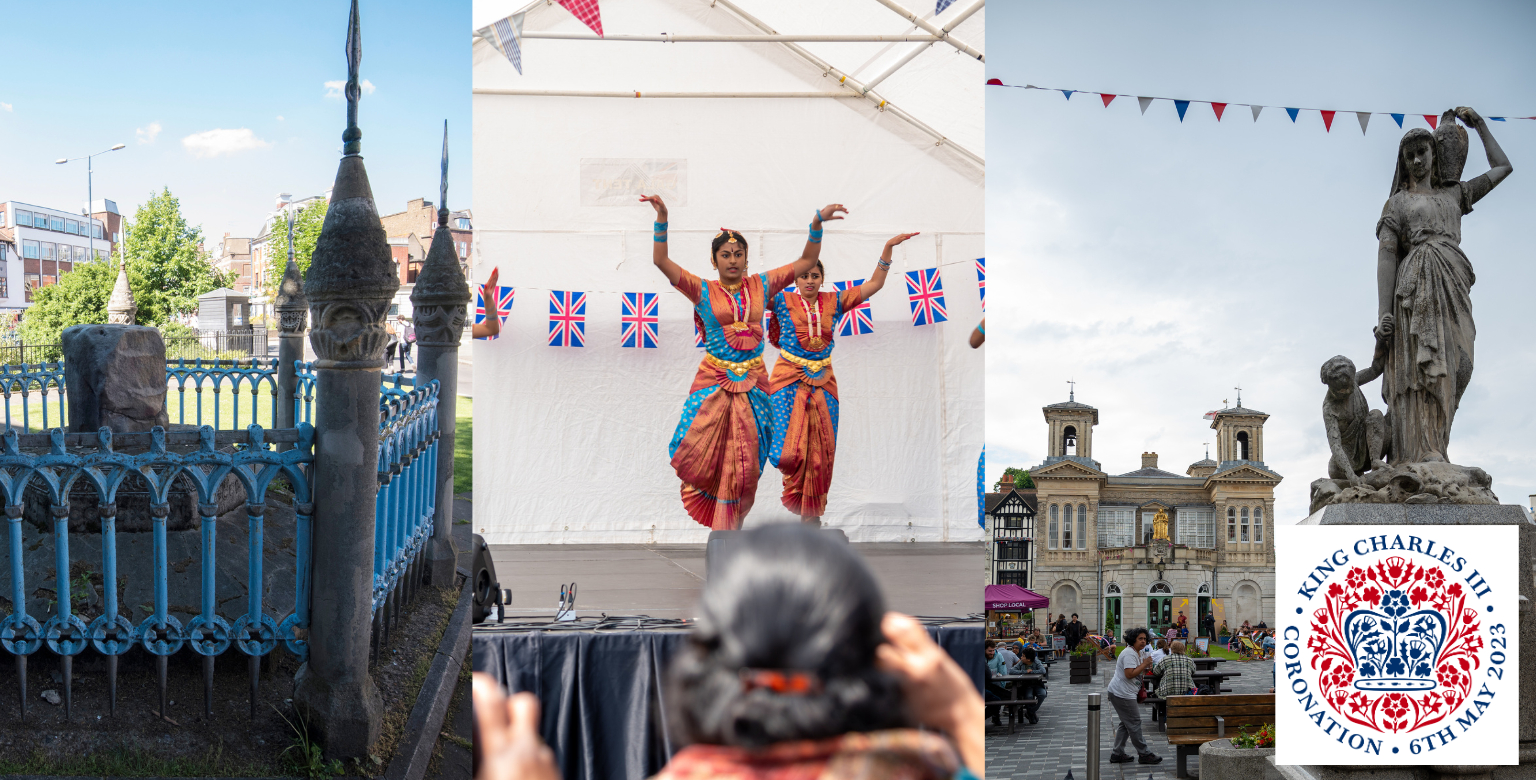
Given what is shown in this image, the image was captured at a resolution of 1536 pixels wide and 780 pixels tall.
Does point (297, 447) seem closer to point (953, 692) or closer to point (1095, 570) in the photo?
point (953, 692)

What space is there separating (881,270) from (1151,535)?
51.5 meters

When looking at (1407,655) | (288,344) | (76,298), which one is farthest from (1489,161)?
(76,298)

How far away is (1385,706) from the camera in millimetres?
4391

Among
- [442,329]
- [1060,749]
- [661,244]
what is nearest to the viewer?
→ [661,244]

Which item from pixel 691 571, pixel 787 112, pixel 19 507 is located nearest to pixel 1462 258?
pixel 787 112

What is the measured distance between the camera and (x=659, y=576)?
11.4 ft

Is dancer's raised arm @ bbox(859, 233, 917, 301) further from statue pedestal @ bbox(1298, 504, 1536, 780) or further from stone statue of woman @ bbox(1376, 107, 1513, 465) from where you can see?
stone statue of woman @ bbox(1376, 107, 1513, 465)

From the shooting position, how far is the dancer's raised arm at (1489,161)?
482cm

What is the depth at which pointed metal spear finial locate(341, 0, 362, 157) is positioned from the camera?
3.27 meters

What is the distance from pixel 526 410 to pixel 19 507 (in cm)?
148

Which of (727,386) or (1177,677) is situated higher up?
(727,386)

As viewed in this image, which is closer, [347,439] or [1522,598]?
[347,439]

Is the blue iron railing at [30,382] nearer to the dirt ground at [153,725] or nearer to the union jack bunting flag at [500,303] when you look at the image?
the dirt ground at [153,725]

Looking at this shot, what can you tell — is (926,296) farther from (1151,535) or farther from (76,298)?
(1151,535)
